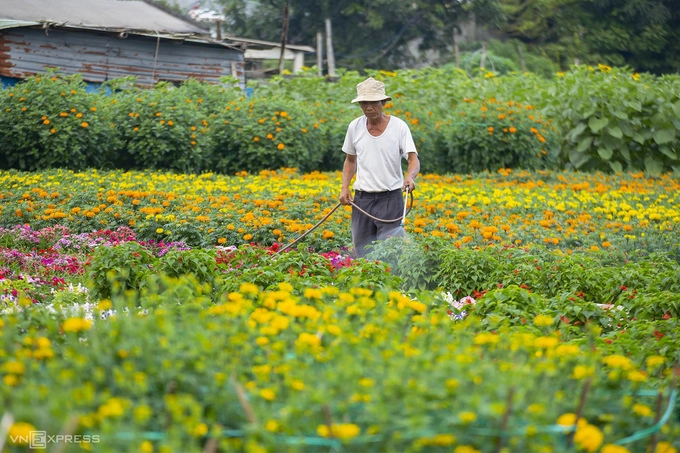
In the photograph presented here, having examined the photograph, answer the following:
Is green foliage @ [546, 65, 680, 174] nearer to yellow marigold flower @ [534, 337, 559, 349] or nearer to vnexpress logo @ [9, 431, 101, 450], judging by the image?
yellow marigold flower @ [534, 337, 559, 349]

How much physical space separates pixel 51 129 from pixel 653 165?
907cm

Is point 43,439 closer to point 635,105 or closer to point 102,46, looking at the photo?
point 635,105

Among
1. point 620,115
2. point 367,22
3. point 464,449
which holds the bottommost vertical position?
point 464,449

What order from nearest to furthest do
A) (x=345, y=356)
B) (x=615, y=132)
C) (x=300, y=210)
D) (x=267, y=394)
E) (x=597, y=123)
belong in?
1. (x=267, y=394)
2. (x=345, y=356)
3. (x=300, y=210)
4. (x=615, y=132)
5. (x=597, y=123)

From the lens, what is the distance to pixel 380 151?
20.2ft

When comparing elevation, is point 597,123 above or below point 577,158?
above

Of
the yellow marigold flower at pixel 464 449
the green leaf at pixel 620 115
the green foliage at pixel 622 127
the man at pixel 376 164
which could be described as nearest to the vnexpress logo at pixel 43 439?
the yellow marigold flower at pixel 464 449

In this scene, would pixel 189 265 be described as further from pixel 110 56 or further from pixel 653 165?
pixel 110 56

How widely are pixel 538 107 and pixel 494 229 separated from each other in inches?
301

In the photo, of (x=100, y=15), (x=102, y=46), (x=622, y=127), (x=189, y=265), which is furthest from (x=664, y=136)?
(x=100, y=15)

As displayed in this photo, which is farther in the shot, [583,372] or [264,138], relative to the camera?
[264,138]

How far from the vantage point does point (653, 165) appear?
509 inches

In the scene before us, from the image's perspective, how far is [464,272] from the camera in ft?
18.0

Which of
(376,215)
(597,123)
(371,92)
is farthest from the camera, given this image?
(597,123)
